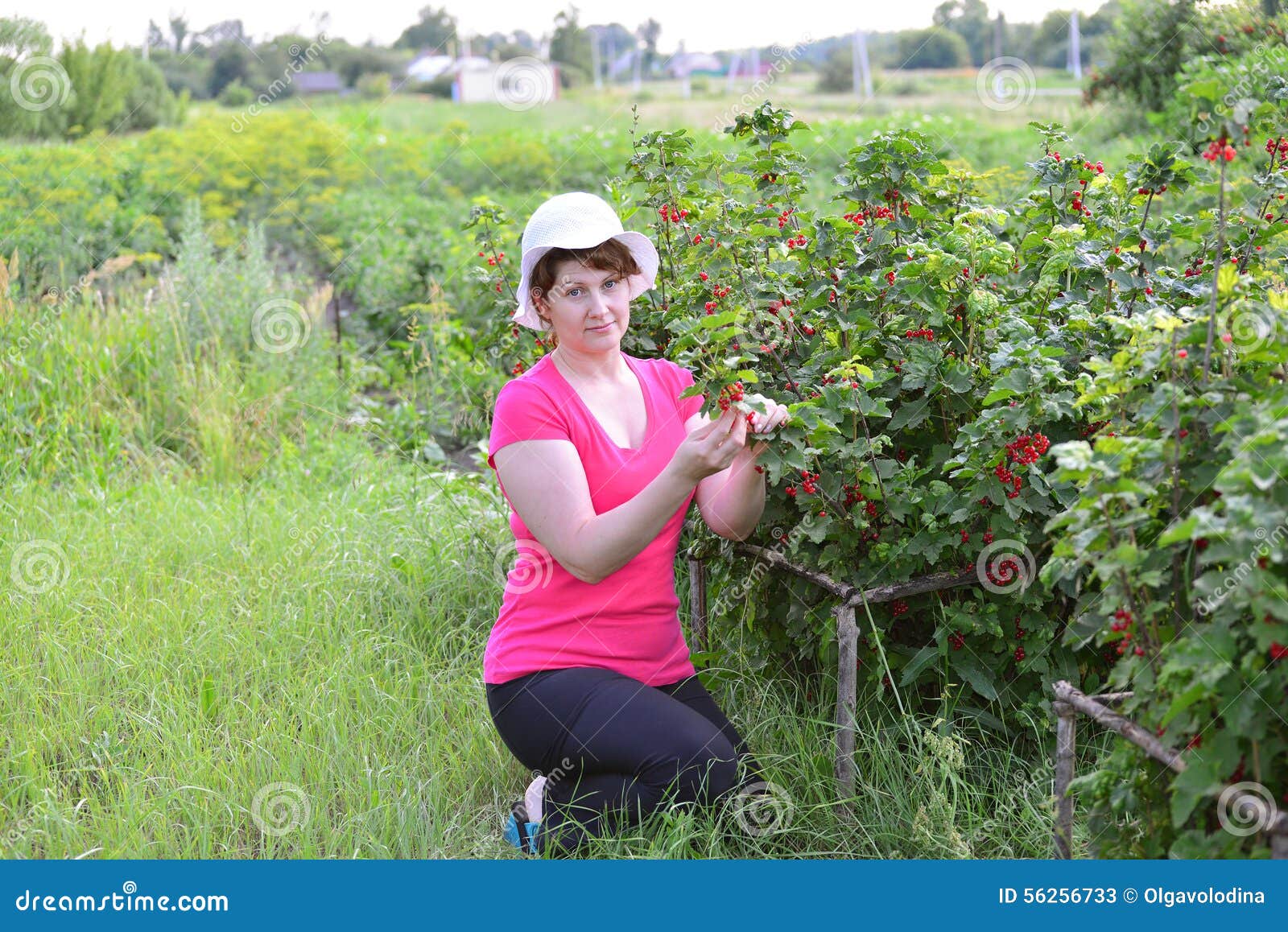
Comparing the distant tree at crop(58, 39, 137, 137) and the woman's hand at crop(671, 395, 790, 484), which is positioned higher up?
the distant tree at crop(58, 39, 137, 137)

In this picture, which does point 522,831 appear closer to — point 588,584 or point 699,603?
point 588,584

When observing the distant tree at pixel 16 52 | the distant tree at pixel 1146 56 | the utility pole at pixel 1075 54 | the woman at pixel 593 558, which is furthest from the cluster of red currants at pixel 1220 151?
the utility pole at pixel 1075 54

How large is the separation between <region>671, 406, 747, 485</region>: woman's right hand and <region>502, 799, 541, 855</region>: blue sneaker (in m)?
0.85

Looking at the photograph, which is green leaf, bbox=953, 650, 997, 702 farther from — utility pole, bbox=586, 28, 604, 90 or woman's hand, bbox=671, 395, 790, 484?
utility pole, bbox=586, 28, 604, 90

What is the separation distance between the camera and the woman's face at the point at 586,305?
2.61m

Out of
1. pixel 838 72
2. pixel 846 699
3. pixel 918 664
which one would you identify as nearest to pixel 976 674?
pixel 918 664

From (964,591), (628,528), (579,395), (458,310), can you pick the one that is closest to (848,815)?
(964,591)

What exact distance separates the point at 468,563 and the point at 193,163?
10080 mm

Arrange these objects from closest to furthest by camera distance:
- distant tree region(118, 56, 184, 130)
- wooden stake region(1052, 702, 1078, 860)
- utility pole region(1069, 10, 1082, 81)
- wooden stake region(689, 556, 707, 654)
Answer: wooden stake region(1052, 702, 1078, 860)
wooden stake region(689, 556, 707, 654)
distant tree region(118, 56, 184, 130)
utility pole region(1069, 10, 1082, 81)

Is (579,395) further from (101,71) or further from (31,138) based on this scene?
(101,71)

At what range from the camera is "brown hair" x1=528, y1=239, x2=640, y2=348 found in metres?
2.60

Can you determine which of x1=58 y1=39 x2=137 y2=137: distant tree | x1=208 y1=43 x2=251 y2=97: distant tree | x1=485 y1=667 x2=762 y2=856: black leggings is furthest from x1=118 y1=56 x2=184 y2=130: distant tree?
x1=485 y1=667 x2=762 y2=856: black leggings

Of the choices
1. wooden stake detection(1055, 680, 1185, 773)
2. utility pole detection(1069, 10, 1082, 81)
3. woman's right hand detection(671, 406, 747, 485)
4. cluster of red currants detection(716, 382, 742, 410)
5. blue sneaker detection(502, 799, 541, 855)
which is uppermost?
utility pole detection(1069, 10, 1082, 81)

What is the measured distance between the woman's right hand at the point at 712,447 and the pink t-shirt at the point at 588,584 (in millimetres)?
291
